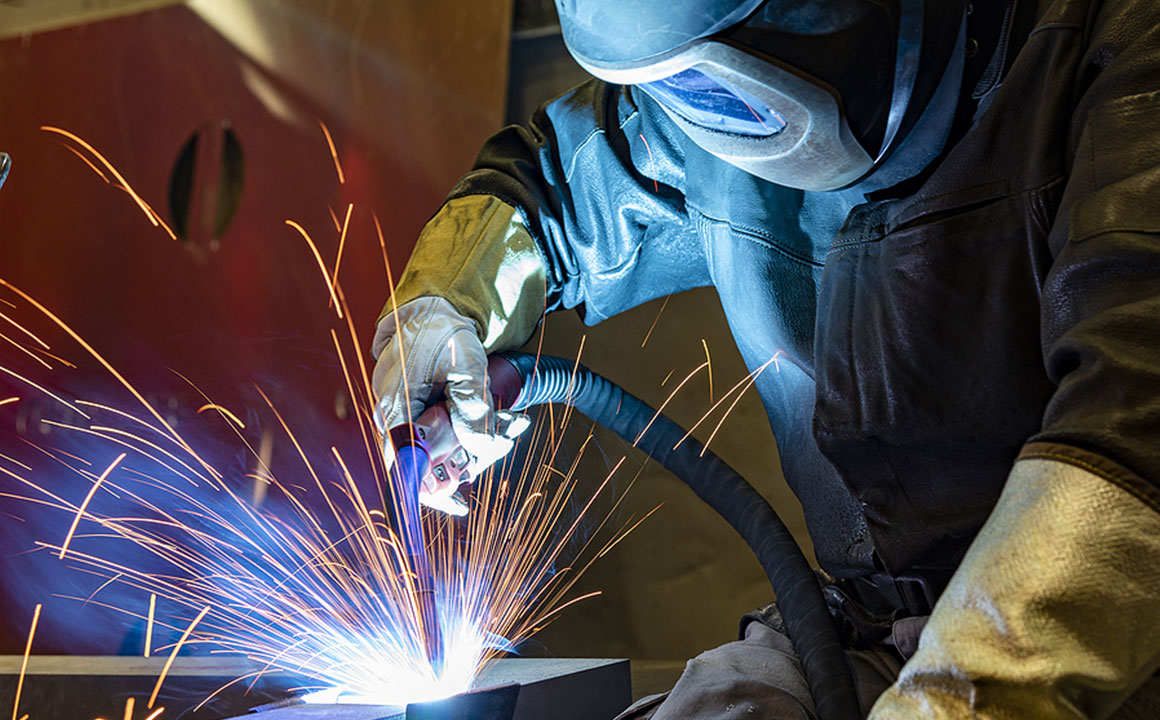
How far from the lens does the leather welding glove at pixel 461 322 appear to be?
163 centimetres

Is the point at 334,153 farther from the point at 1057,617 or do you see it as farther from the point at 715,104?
the point at 1057,617

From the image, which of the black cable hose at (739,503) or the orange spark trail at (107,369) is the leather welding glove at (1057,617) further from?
the orange spark trail at (107,369)

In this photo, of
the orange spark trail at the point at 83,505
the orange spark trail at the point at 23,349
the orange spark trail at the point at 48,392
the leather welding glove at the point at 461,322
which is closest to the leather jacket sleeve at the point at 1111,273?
the leather welding glove at the point at 461,322

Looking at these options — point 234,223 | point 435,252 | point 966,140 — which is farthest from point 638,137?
point 234,223

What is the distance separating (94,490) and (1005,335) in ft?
11.6

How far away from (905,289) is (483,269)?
0.85m

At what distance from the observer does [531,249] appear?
1.83 meters

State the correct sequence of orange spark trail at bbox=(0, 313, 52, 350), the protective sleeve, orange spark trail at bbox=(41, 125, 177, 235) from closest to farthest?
the protective sleeve
orange spark trail at bbox=(41, 125, 177, 235)
orange spark trail at bbox=(0, 313, 52, 350)

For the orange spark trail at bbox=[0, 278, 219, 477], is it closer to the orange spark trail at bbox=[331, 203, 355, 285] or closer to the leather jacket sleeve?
the orange spark trail at bbox=[331, 203, 355, 285]

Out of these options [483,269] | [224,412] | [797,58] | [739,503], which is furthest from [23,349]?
[797,58]

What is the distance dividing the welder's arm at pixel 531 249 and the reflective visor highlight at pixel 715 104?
1.54ft

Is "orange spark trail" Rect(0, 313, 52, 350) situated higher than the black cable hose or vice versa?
"orange spark trail" Rect(0, 313, 52, 350)

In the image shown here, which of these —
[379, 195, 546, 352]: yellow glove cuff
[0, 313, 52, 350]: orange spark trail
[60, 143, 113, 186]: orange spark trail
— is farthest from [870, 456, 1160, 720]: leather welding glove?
[0, 313, 52, 350]: orange spark trail

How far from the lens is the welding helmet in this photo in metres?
1.14
